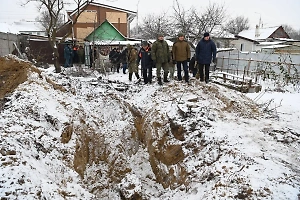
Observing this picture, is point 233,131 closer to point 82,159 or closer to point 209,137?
point 209,137

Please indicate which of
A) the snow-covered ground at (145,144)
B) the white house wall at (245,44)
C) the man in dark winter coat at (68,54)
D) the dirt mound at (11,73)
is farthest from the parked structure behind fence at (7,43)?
the white house wall at (245,44)

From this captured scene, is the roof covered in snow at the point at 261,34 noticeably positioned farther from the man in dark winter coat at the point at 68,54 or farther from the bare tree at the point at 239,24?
the man in dark winter coat at the point at 68,54

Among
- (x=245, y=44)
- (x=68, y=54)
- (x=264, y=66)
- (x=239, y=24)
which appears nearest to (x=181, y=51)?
(x=68, y=54)

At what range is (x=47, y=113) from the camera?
5.72m

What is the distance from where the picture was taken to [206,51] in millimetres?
8055

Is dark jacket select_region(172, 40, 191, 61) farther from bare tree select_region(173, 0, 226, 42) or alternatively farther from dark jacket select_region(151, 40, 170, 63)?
bare tree select_region(173, 0, 226, 42)

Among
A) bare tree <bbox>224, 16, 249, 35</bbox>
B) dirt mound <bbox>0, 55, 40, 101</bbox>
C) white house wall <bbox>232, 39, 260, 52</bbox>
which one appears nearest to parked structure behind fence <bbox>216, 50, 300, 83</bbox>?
dirt mound <bbox>0, 55, 40, 101</bbox>

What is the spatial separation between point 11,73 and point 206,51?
5.15 metres

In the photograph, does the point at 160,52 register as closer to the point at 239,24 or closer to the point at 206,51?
the point at 206,51

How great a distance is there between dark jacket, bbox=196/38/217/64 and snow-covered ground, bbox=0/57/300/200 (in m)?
0.75

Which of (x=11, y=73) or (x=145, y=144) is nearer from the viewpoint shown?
(x=145, y=144)

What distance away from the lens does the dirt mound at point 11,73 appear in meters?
6.60

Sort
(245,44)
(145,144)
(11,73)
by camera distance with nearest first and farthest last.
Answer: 1. (145,144)
2. (11,73)
3. (245,44)

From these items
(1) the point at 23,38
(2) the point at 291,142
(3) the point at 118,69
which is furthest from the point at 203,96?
(1) the point at 23,38
